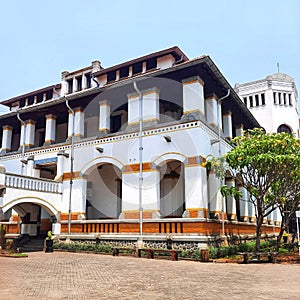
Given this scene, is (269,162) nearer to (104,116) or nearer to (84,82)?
(104,116)

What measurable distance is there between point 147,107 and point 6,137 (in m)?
11.4

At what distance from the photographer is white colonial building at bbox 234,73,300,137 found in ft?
135

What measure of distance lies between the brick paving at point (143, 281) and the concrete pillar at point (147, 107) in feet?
25.5

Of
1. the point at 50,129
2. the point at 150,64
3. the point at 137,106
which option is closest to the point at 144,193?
the point at 137,106

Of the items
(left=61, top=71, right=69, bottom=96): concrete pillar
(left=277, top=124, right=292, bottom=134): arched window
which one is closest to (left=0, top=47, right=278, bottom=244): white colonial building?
(left=61, top=71, right=69, bottom=96): concrete pillar

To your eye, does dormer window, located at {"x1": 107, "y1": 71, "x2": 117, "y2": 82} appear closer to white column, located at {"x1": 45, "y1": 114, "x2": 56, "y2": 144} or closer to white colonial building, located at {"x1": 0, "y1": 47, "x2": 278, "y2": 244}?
white colonial building, located at {"x1": 0, "y1": 47, "x2": 278, "y2": 244}

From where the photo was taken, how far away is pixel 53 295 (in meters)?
7.32

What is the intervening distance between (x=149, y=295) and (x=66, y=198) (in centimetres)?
1324

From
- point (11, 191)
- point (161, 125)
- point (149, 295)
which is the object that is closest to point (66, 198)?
point (11, 191)

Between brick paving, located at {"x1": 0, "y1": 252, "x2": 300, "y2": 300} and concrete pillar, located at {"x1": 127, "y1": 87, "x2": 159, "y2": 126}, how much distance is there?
778 centimetres

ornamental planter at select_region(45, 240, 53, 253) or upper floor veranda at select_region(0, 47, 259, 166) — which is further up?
upper floor veranda at select_region(0, 47, 259, 166)

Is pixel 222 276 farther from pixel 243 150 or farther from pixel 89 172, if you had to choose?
pixel 89 172

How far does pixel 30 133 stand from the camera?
2252 cm

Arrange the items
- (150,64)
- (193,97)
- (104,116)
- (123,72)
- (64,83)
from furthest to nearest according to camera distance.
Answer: (64,83) → (123,72) → (150,64) → (104,116) → (193,97)
